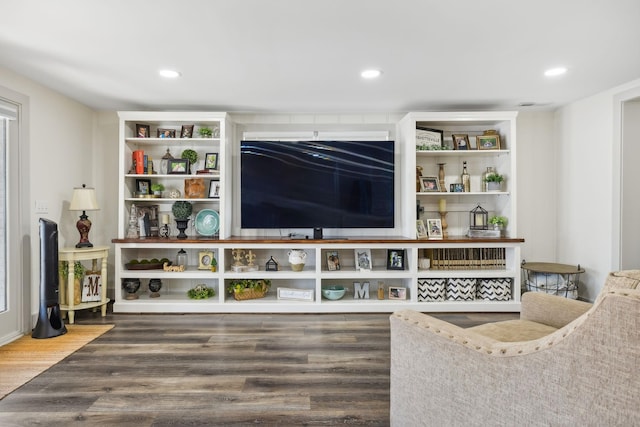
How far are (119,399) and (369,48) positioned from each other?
268cm

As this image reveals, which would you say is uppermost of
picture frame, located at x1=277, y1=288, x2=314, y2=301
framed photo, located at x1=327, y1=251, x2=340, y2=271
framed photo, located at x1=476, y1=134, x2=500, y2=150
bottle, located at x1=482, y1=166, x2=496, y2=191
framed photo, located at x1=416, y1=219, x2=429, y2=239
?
framed photo, located at x1=476, y1=134, x2=500, y2=150

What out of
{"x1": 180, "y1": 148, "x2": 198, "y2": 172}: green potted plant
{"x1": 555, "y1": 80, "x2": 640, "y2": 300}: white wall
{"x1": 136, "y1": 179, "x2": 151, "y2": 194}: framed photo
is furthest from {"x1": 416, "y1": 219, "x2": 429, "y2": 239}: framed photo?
{"x1": 136, "y1": 179, "x2": 151, "y2": 194}: framed photo

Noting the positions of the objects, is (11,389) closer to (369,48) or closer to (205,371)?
(205,371)

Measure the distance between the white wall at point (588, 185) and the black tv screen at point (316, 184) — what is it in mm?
1919

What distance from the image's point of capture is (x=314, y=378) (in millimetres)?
2393

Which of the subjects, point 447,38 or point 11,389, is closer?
point 11,389

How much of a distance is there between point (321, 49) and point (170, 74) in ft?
4.35

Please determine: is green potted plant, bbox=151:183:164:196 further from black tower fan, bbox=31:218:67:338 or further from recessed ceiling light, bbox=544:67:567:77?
recessed ceiling light, bbox=544:67:567:77

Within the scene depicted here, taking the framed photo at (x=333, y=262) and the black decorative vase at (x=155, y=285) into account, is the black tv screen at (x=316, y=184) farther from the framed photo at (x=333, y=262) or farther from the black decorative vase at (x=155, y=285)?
the black decorative vase at (x=155, y=285)

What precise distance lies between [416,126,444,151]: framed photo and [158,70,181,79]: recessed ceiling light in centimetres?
244

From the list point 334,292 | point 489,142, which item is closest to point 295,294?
point 334,292

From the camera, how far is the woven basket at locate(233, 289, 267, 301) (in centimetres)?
393

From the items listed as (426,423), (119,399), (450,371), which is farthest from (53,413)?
(450,371)

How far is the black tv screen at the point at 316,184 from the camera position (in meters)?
4.12
